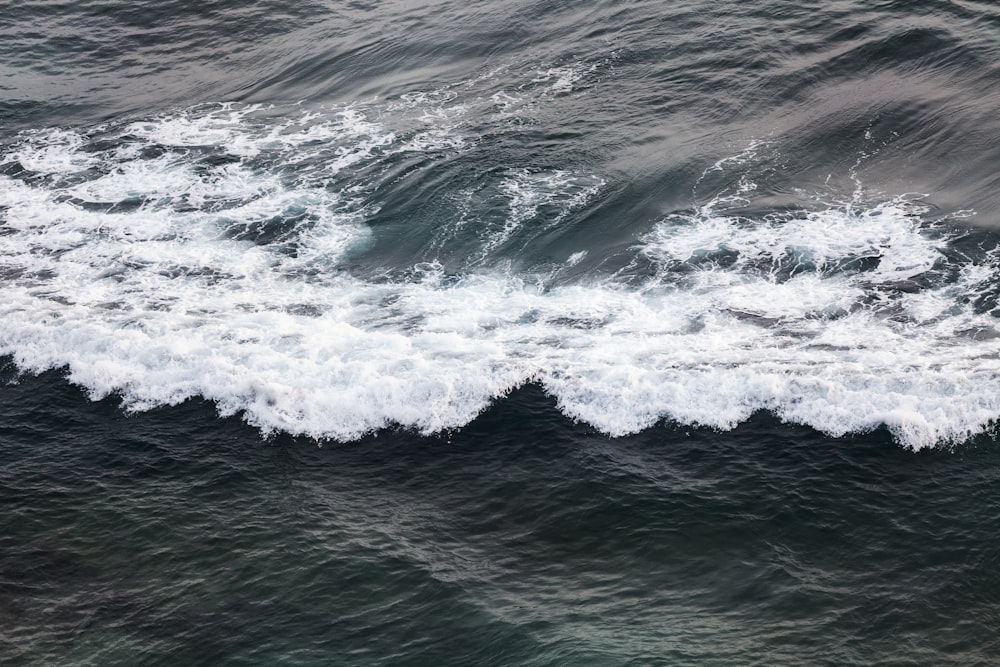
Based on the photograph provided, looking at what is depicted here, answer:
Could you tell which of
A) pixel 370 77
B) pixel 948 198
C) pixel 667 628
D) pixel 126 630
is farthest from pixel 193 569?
pixel 370 77

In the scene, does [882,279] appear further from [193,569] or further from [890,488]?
[193,569]

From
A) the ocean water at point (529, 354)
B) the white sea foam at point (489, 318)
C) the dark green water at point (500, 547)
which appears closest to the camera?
the dark green water at point (500, 547)

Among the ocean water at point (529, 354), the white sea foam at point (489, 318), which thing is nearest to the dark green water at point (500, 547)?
the ocean water at point (529, 354)

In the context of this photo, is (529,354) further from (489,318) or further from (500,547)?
(500,547)

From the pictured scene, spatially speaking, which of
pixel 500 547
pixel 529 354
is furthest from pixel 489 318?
pixel 500 547

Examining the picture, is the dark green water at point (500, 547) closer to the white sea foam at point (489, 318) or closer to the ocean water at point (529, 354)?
the ocean water at point (529, 354)

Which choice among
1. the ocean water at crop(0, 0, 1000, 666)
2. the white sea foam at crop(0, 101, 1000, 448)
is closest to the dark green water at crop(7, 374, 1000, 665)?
the ocean water at crop(0, 0, 1000, 666)
